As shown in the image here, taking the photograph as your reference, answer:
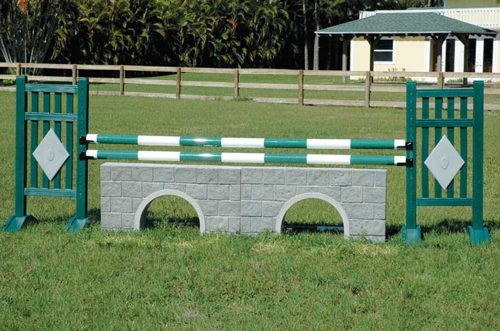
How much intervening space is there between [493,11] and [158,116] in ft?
83.9

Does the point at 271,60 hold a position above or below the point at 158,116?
above

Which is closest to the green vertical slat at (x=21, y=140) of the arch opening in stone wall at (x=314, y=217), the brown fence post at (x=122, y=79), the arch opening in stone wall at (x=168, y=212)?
the arch opening in stone wall at (x=168, y=212)

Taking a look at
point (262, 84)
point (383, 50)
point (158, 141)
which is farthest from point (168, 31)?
point (158, 141)

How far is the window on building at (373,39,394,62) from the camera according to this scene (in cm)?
4591

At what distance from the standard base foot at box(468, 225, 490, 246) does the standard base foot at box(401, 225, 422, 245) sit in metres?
0.44

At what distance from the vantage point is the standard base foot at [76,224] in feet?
29.2

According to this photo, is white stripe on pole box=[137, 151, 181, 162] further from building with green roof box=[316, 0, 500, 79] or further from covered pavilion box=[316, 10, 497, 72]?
building with green roof box=[316, 0, 500, 79]

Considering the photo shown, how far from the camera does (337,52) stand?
5800 cm

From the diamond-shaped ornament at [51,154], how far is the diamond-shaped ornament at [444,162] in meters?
3.35

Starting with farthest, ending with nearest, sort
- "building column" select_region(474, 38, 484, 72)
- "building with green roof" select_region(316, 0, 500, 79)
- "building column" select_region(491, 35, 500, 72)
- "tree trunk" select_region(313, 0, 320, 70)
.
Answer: "tree trunk" select_region(313, 0, 320, 70) → "building column" select_region(474, 38, 484, 72) → "building column" select_region(491, 35, 500, 72) → "building with green roof" select_region(316, 0, 500, 79)

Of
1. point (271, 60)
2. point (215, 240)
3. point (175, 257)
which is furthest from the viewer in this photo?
point (271, 60)

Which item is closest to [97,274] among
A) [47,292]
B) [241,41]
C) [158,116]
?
[47,292]

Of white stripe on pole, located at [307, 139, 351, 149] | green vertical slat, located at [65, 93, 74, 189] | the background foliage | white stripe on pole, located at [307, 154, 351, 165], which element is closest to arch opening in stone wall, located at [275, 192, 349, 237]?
white stripe on pole, located at [307, 154, 351, 165]

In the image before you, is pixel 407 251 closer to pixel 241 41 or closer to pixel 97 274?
pixel 97 274
